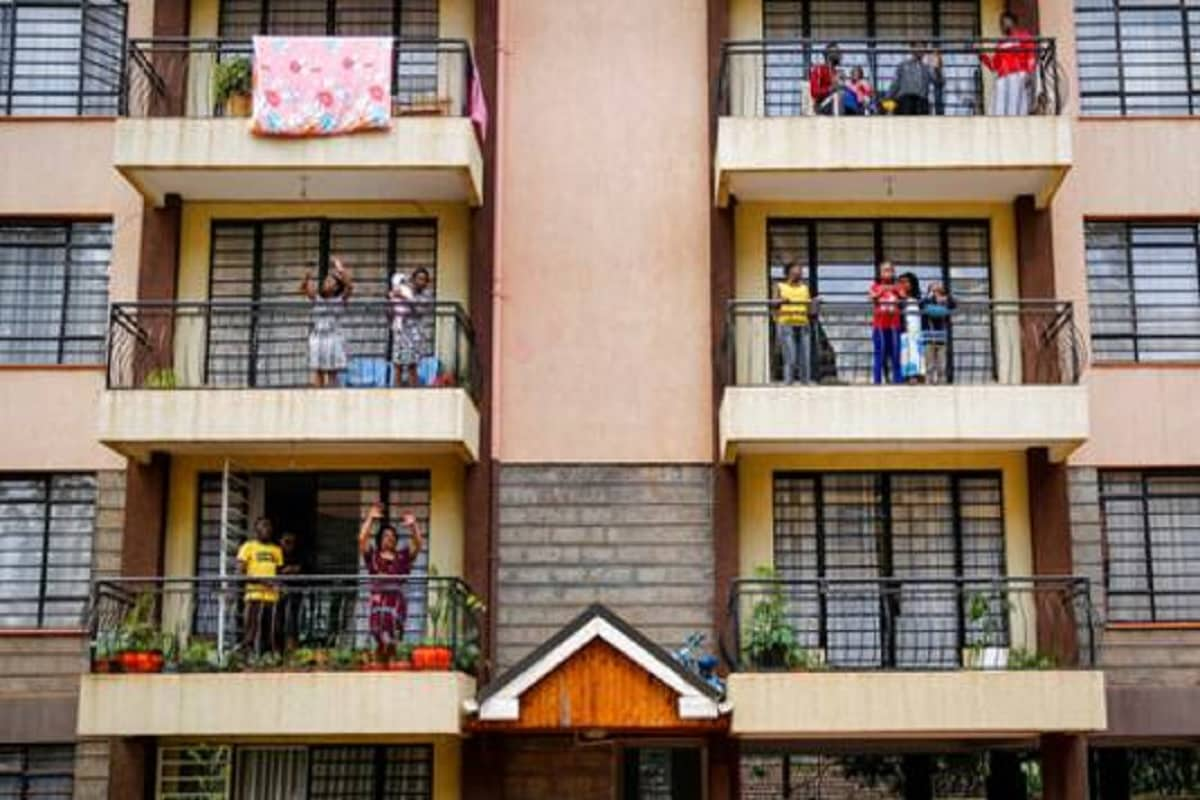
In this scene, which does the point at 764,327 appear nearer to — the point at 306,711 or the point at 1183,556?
the point at 1183,556

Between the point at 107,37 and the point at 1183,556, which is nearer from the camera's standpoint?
the point at 1183,556

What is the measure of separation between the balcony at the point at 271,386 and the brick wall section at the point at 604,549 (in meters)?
1.06

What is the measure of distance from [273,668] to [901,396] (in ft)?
25.1

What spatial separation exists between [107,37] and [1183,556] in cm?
1479

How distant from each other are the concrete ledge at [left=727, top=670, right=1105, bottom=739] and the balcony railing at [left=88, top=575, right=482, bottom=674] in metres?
3.29

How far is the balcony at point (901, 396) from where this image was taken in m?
20.1

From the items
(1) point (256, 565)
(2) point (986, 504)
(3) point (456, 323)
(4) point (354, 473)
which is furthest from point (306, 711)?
(2) point (986, 504)

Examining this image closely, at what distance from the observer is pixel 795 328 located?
20.8 m

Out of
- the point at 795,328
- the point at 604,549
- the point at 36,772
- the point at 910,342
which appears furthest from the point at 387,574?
the point at 910,342

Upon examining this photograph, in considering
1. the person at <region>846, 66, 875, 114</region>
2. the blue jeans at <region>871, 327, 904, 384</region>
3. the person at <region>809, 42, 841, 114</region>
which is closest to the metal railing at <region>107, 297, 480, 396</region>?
the blue jeans at <region>871, 327, 904, 384</region>

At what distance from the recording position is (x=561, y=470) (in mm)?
21109

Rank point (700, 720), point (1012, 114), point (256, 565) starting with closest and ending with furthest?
point (700, 720)
point (256, 565)
point (1012, 114)

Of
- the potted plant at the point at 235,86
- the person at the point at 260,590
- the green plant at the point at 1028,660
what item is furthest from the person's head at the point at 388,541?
the green plant at the point at 1028,660

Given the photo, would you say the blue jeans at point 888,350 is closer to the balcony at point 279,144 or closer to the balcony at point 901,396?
the balcony at point 901,396
